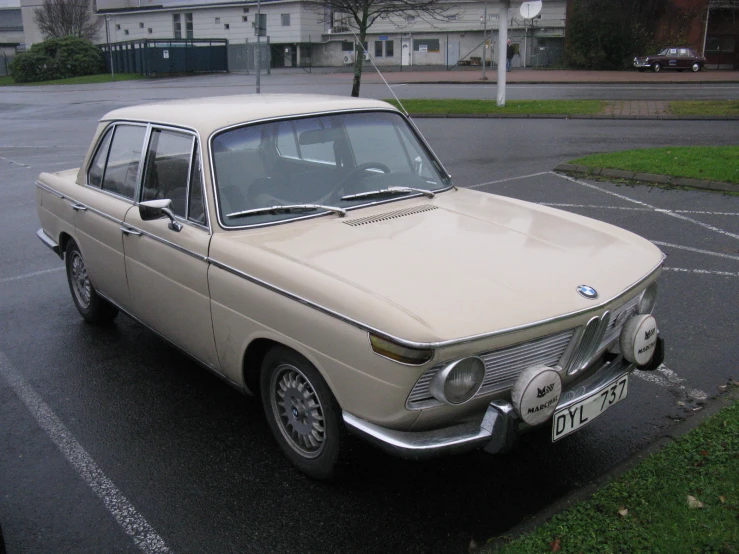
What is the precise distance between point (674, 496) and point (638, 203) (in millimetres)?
6721

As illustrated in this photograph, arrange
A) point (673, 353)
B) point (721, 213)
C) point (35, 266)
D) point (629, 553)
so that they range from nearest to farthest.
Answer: point (629, 553)
point (673, 353)
point (35, 266)
point (721, 213)

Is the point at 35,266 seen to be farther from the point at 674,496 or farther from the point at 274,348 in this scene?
the point at 674,496

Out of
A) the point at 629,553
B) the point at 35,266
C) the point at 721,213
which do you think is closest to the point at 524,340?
the point at 629,553

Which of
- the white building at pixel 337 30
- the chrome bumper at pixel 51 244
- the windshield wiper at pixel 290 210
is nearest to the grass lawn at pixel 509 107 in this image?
the chrome bumper at pixel 51 244

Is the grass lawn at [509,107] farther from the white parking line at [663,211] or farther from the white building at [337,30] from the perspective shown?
the white building at [337,30]

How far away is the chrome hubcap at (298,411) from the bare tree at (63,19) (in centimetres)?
7422

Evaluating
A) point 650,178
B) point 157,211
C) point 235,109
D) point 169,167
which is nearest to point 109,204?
point 169,167

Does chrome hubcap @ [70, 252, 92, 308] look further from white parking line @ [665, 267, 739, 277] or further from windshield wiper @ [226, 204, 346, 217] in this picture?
white parking line @ [665, 267, 739, 277]

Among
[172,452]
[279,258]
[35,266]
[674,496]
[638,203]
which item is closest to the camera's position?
[674,496]

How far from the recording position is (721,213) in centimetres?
881

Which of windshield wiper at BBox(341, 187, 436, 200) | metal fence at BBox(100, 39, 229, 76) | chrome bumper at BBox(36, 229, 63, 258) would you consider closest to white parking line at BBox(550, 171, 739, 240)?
windshield wiper at BBox(341, 187, 436, 200)

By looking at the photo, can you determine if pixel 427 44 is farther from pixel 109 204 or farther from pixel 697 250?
pixel 109 204

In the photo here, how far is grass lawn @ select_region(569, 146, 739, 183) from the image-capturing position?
10.6 metres

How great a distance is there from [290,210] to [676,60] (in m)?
42.9
